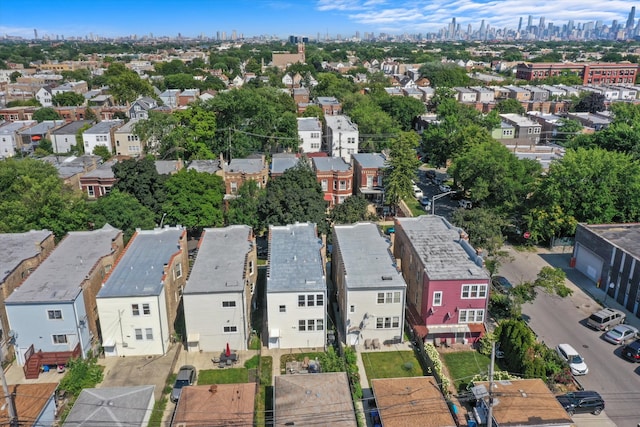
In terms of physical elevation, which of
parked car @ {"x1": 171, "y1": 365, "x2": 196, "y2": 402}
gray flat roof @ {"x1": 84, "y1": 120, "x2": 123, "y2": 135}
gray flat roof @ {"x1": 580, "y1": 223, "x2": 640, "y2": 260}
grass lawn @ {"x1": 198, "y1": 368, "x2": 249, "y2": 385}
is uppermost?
gray flat roof @ {"x1": 84, "y1": 120, "x2": 123, "y2": 135}

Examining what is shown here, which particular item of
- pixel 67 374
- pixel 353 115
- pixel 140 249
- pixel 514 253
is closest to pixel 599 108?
pixel 353 115

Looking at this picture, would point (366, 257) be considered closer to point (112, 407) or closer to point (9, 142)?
point (112, 407)

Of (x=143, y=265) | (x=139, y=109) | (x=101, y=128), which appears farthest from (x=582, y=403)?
(x=139, y=109)

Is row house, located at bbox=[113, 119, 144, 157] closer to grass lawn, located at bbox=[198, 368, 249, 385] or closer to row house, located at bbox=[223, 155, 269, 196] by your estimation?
row house, located at bbox=[223, 155, 269, 196]

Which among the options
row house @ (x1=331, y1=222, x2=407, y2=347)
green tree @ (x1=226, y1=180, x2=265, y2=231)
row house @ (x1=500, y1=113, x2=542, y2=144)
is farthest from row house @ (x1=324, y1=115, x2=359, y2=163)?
row house @ (x1=331, y1=222, x2=407, y2=347)

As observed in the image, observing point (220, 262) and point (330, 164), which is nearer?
point (220, 262)

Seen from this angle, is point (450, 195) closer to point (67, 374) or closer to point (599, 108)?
point (67, 374)

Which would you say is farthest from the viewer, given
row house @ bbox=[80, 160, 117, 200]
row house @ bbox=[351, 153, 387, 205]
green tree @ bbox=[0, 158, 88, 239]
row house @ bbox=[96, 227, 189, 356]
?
row house @ bbox=[351, 153, 387, 205]
